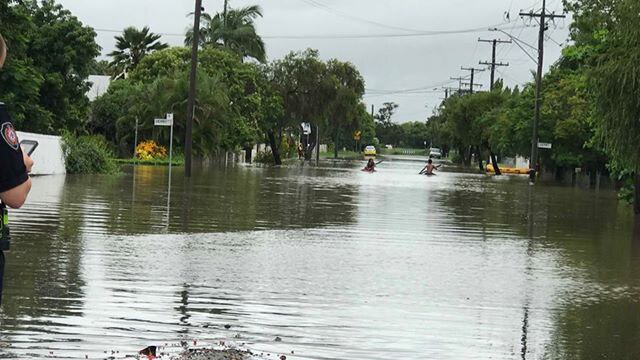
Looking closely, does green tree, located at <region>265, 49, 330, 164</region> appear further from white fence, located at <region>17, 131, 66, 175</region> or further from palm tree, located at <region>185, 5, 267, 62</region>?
white fence, located at <region>17, 131, 66, 175</region>

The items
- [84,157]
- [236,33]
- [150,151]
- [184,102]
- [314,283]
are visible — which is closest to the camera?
[314,283]

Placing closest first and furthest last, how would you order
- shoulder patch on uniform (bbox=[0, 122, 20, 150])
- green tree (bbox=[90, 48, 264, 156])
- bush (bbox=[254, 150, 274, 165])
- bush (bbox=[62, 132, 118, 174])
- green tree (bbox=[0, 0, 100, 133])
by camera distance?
shoulder patch on uniform (bbox=[0, 122, 20, 150]), bush (bbox=[62, 132, 118, 174]), green tree (bbox=[0, 0, 100, 133]), green tree (bbox=[90, 48, 264, 156]), bush (bbox=[254, 150, 274, 165])

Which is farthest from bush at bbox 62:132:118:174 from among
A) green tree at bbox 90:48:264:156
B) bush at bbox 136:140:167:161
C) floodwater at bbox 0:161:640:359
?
green tree at bbox 90:48:264:156

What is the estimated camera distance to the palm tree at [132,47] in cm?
8681

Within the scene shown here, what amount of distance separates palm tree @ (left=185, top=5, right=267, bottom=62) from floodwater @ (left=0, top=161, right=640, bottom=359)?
2265 inches

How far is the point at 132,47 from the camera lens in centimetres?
8794

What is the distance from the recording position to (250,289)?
35.5 ft

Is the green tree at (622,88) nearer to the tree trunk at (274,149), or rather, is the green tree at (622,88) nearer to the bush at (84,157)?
the bush at (84,157)

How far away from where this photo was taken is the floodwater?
8.20m

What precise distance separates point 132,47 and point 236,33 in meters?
12.8

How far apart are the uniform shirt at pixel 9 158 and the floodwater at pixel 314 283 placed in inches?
108

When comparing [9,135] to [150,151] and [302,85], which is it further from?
[302,85]

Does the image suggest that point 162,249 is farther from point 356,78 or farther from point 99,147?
point 356,78

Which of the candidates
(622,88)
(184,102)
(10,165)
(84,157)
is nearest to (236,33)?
(184,102)
